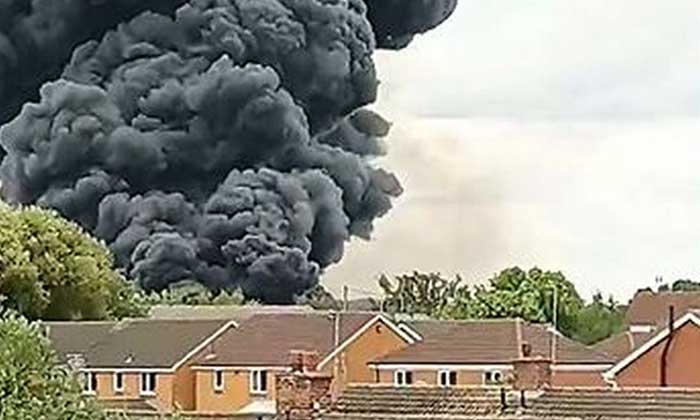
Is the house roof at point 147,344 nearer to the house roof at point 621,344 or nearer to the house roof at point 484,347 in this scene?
the house roof at point 484,347

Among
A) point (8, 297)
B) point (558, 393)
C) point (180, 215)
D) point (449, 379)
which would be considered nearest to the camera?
point (558, 393)

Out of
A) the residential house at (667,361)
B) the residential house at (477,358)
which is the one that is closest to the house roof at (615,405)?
the residential house at (667,361)

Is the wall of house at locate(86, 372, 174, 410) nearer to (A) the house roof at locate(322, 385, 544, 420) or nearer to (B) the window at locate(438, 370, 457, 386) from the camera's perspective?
(B) the window at locate(438, 370, 457, 386)

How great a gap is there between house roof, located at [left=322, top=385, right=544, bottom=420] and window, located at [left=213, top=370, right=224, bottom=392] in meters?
31.0

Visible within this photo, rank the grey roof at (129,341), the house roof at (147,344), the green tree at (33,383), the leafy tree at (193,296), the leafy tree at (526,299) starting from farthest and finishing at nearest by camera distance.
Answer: the leafy tree at (193,296) < the leafy tree at (526,299) < the house roof at (147,344) < the grey roof at (129,341) < the green tree at (33,383)

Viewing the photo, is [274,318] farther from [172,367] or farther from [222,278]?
[222,278]

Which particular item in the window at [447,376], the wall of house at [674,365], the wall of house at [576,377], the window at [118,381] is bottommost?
the wall of house at [674,365]

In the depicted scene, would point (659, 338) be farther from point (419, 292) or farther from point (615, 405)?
point (419, 292)

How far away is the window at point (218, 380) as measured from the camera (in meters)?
52.5

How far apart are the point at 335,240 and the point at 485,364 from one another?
50854mm

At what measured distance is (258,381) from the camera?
51562 mm

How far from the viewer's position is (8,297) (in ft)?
169

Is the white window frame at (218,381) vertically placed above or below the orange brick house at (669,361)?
above

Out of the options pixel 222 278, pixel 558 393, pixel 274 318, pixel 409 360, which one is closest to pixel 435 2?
pixel 222 278
